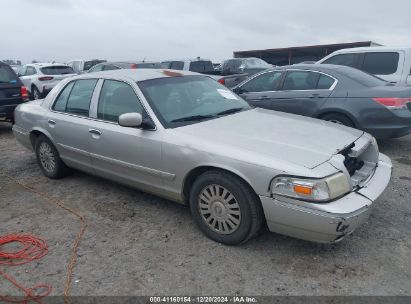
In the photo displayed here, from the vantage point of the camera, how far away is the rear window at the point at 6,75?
319 inches

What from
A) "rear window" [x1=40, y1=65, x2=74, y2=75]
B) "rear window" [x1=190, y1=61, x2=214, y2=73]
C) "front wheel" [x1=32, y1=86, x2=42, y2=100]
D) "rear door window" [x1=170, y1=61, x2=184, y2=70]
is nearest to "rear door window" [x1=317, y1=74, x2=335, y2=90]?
"rear window" [x1=190, y1=61, x2=214, y2=73]

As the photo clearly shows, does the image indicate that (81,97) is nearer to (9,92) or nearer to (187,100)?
(187,100)

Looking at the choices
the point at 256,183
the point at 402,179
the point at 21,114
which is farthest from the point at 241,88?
the point at 256,183

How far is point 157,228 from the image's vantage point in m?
3.77

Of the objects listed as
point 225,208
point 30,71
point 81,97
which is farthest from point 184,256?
point 30,71

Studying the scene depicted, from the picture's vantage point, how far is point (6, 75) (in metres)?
8.18

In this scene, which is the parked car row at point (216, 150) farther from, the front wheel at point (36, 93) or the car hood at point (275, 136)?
the front wheel at point (36, 93)

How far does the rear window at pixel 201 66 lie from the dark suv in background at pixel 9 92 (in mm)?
6752

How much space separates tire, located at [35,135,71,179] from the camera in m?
4.99

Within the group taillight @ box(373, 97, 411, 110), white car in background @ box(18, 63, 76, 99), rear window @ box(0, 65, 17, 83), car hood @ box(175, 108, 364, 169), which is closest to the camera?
car hood @ box(175, 108, 364, 169)

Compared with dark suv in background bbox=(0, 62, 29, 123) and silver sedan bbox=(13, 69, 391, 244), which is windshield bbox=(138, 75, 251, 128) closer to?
silver sedan bbox=(13, 69, 391, 244)

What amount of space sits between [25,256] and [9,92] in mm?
5943

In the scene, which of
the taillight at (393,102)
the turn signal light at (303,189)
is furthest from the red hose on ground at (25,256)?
the taillight at (393,102)

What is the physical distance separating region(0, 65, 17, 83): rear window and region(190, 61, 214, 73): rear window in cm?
677
